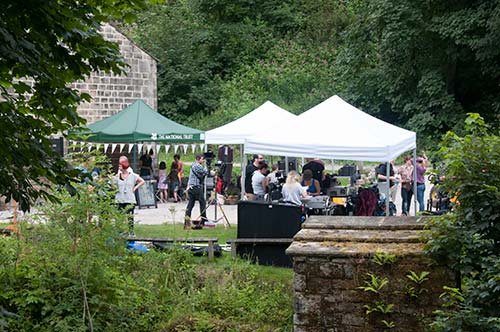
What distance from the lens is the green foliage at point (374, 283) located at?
25.0ft

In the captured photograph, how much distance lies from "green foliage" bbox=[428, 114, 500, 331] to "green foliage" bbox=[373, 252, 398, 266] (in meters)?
0.37

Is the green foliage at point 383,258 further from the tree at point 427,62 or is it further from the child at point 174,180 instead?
the tree at point 427,62

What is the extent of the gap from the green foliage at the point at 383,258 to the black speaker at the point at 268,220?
15.9 feet

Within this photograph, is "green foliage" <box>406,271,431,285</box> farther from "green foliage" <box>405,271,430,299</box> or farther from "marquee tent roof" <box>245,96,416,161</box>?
"marquee tent roof" <box>245,96,416,161</box>

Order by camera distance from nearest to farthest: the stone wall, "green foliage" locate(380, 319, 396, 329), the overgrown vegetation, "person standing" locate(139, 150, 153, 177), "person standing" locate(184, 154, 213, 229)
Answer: "green foliage" locate(380, 319, 396, 329), the overgrown vegetation, "person standing" locate(184, 154, 213, 229), "person standing" locate(139, 150, 153, 177), the stone wall

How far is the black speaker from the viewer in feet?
41.2

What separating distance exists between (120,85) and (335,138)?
45.5 ft

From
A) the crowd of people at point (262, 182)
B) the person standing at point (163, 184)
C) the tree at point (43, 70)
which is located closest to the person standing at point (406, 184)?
the crowd of people at point (262, 182)

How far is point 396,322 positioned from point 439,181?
142 cm

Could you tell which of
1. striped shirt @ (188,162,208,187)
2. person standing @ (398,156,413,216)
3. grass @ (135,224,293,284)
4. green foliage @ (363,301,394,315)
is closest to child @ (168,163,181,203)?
person standing @ (398,156,413,216)

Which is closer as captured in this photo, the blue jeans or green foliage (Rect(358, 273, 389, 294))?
green foliage (Rect(358, 273, 389, 294))

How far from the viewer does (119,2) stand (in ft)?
22.2

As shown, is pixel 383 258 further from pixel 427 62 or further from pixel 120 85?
pixel 427 62

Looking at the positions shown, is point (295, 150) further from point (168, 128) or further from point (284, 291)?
point (168, 128)
